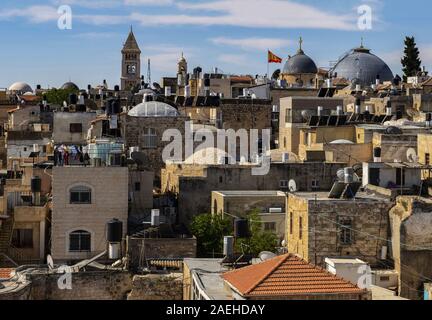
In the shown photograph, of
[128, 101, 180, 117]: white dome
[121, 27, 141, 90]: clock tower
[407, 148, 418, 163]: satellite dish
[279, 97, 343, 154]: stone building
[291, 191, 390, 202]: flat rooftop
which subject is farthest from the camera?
[121, 27, 141, 90]: clock tower

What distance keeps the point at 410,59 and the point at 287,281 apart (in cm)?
7822

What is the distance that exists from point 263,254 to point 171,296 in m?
2.52

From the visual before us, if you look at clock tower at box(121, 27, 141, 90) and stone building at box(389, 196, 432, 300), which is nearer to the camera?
stone building at box(389, 196, 432, 300)

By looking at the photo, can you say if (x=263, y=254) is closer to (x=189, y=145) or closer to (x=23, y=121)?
(x=189, y=145)

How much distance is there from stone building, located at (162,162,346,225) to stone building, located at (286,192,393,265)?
7.57m

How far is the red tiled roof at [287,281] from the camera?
60.6 feet

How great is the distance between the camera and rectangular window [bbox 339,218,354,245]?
85.0ft

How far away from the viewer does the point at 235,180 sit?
34.5m

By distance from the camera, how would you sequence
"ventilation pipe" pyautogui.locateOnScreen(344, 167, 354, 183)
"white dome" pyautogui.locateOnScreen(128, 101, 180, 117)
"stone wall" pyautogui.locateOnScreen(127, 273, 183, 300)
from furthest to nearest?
1. "white dome" pyautogui.locateOnScreen(128, 101, 180, 117)
2. "ventilation pipe" pyautogui.locateOnScreen(344, 167, 354, 183)
3. "stone wall" pyautogui.locateOnScreen(127, 273, 183, 300)

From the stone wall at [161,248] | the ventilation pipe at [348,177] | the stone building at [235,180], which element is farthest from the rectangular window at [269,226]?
the ventilation pipe at [348,177]

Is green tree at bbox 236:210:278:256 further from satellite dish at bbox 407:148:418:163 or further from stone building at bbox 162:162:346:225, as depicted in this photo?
satellite dish at bbox 407:148:418:163

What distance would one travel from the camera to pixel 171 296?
944 inches

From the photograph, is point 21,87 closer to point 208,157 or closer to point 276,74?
point 276,74

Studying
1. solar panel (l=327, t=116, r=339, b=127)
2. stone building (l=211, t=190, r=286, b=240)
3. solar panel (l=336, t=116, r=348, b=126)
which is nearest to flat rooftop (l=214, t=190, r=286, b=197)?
stone building (l=211, t=190, r=286, b=240)
